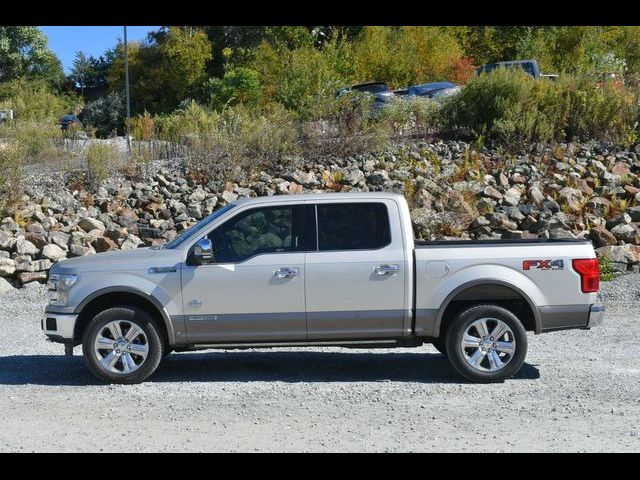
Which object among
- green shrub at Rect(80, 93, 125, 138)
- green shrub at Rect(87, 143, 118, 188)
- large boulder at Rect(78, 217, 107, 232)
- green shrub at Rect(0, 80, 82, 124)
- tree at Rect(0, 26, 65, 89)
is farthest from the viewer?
tree at Rect(0, 26, 65, 89)

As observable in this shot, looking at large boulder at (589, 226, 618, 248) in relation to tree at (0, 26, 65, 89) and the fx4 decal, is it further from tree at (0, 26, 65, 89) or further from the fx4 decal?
tree at (0, 26, 65, 89)

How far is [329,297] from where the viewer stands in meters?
9.45

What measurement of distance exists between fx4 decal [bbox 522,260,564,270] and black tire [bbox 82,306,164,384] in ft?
12.0

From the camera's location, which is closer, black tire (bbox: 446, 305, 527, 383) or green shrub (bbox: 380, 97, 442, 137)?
black tire (bbox: 446, 305, 527, 383)

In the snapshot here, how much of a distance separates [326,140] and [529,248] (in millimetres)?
11973

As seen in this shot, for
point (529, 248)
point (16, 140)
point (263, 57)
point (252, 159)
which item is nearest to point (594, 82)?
point (252, 159)

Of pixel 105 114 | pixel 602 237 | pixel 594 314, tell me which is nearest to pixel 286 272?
pixel 594 314

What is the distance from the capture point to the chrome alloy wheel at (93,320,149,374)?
947cm

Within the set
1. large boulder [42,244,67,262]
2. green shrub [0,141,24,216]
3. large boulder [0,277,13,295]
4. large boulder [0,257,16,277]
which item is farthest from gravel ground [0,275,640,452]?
green shrub [0,141,24,216]

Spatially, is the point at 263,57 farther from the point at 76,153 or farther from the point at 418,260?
the point at 418,260

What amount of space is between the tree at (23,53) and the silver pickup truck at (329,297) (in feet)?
154

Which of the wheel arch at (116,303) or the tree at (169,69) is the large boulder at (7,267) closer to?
the wheel arch at (116,303)

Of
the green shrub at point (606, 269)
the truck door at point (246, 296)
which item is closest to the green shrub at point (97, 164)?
the green shrub at point (606, 269)

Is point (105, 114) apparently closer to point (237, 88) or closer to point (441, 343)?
point (237, 88)
